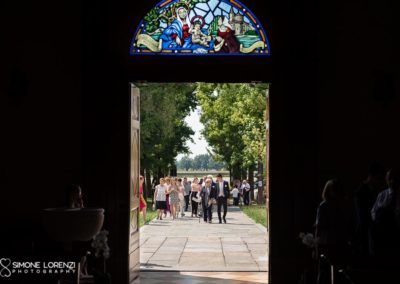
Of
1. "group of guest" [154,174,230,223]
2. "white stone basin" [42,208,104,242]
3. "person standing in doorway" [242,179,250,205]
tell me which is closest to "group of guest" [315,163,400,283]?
"white stone basin" [42,208,104,242]

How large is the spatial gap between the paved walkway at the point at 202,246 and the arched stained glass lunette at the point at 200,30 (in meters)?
3.19

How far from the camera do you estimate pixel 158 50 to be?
793 centimetres

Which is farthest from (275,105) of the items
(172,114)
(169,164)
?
(169,164)

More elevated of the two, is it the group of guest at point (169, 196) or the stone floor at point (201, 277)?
the group of guest at point (169, 196)

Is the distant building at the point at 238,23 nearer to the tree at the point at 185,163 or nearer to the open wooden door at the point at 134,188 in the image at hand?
the open wooden door at the point at 134,188

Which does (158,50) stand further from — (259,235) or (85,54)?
(259,235)

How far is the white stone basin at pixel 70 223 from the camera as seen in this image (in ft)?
18.2

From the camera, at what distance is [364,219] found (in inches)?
254

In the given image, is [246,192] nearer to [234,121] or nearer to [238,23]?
[234,121]

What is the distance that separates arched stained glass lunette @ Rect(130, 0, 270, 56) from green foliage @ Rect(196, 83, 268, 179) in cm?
1581

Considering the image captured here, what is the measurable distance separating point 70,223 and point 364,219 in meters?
2.74

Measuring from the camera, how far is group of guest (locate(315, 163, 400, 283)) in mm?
6059

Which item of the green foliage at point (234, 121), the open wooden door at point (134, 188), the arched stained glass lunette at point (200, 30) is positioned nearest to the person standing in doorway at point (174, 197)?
the green foliage at point (234, 121)

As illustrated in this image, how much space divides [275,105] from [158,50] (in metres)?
1.48
